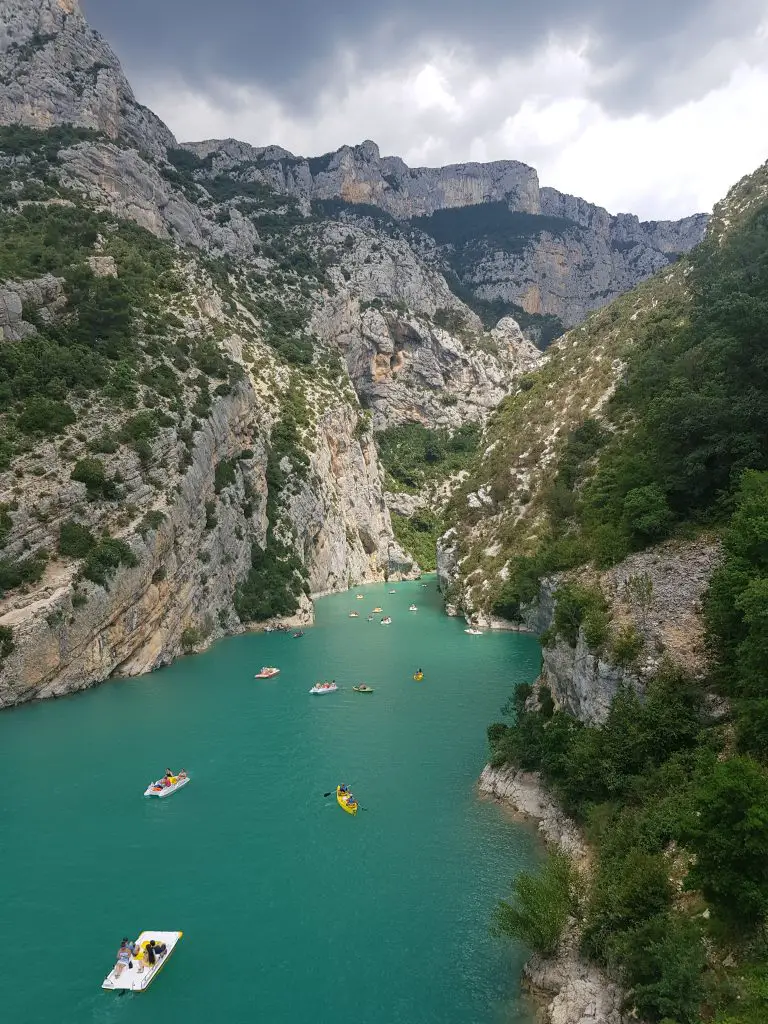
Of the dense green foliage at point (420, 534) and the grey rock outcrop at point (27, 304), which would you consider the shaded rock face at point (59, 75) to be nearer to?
the grey rock outcrop at point (27, 304)

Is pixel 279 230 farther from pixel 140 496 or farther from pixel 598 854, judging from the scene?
pixel 598 854

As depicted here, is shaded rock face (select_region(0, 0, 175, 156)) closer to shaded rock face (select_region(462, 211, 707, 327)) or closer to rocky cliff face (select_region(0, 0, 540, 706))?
rocky cliff face (select_region(0, 0, 540, 706))

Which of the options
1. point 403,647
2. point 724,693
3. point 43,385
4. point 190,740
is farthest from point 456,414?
point 724,693

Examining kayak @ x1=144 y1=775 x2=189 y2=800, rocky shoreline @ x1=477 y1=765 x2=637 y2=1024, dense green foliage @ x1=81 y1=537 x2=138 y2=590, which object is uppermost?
dense green foliage @ x1=81 y1=537 x2=138 y2=590

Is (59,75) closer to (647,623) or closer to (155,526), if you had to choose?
(155,526)

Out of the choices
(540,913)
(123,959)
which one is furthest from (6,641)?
(540,913)

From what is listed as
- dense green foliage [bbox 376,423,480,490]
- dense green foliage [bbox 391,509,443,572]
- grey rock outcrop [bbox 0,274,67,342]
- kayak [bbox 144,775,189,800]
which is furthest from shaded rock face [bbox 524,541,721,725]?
dense green foliage [bbox 376,423,480,490]
